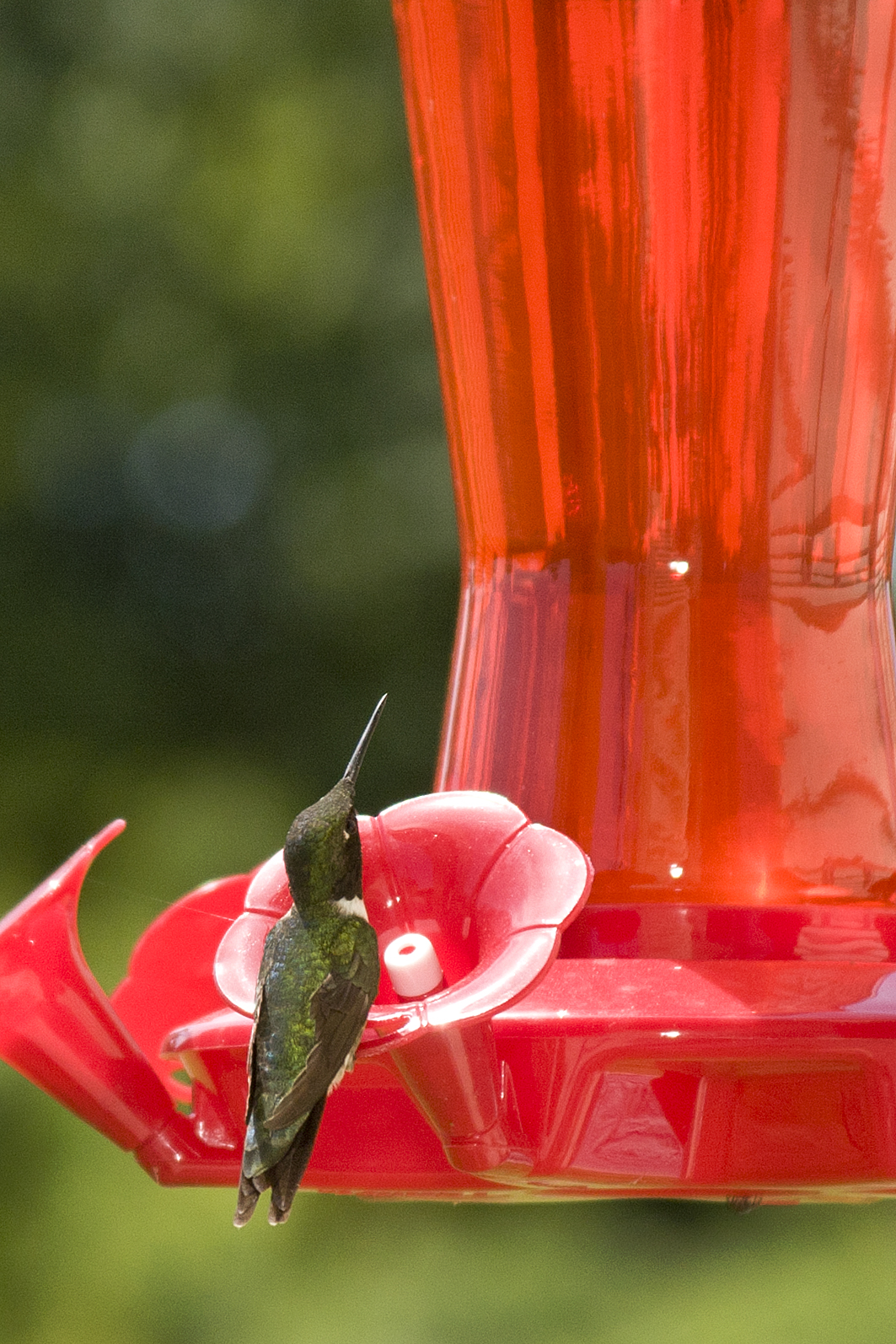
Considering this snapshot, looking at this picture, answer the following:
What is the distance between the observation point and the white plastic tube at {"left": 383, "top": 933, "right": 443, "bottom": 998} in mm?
1449

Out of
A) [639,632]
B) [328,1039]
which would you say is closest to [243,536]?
[639,632]

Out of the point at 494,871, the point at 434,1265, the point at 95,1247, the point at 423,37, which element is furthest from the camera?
the point at 434,1265

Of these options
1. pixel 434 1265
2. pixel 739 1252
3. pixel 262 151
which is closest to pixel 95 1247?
pixel 434 1265

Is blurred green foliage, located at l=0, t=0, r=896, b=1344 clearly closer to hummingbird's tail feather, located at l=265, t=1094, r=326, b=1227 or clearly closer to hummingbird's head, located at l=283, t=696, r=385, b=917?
hummingbird's head, located at l=283, t=696, r=385, b=917

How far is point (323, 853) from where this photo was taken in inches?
60.1

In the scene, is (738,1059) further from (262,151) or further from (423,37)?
(262,151)

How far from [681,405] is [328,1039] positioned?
714mm

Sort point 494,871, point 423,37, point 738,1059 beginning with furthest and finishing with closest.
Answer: point 423,37, point 494,871, point 738,1059

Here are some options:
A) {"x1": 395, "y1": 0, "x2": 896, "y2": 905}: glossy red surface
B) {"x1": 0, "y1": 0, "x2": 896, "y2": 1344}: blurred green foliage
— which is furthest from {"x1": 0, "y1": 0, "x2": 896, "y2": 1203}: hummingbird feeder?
{"x1": 0, "y1": 0, "x2": 896, "y2": 1344}: blurred green foliage

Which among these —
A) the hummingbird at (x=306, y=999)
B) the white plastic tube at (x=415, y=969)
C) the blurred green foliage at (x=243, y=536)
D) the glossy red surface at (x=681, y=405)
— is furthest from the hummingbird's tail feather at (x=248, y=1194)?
the blurred green foliage at (x=243, y=536)

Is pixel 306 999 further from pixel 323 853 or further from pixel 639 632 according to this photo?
pixel 639 632

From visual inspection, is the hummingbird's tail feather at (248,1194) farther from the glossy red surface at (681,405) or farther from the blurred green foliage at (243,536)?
the blurred green foliage at (243,536)

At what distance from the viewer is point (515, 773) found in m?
1.65

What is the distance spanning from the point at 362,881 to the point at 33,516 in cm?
513
